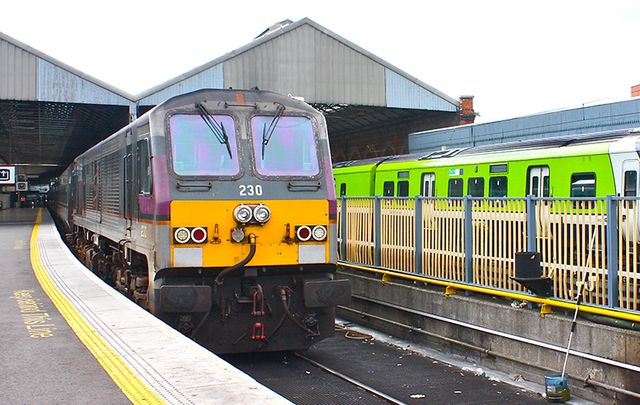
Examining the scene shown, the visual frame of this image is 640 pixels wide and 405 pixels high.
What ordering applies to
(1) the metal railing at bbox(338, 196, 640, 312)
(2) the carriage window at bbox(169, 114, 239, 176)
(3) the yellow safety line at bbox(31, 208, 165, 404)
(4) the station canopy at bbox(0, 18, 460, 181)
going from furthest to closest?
(4) the station canopy at bbox(0, 18, 460, 181) < (2) the carriage window at bbox(169, 114, 239, 176) < (1) the metal railing at bbox(338, 196, 640, 312) < (3) the yellow safety line at bbox(31, 208, 165, 404)

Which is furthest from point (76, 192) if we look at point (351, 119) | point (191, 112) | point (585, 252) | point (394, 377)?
point (351, 119)

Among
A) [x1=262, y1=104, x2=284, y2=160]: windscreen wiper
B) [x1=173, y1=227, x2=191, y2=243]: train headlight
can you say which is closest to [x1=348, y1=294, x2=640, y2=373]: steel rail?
[x1=262, y1=104, x2=284, y2=160]: windscreen wiper

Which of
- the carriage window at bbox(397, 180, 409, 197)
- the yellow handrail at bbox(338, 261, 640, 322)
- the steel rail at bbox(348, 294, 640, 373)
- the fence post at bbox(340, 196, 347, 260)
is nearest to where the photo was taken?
the steel rail at bbox(348, 294, 640, 373)

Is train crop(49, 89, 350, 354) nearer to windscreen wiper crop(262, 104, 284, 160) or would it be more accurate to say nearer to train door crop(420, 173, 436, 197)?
windscreen wiper crop(262, 104, 284, 160)

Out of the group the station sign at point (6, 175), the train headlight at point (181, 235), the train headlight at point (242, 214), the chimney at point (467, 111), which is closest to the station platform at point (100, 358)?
the train headlight at point (181, 235)

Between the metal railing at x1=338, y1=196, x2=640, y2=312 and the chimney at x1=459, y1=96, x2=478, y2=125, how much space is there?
62.3 feet

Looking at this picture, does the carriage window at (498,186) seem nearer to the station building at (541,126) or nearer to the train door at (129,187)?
the station building at (541,126)

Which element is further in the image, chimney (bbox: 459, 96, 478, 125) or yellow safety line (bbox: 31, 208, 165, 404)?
chimney (bbox: 459, 96, 478, 125)

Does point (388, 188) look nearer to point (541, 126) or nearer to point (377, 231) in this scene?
point (377, 231)

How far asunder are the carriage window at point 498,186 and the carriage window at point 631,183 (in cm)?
300

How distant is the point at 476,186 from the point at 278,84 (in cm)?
1403

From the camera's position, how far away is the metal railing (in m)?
8.10

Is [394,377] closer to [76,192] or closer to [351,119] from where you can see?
[76,192]

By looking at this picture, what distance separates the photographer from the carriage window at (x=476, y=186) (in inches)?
630
